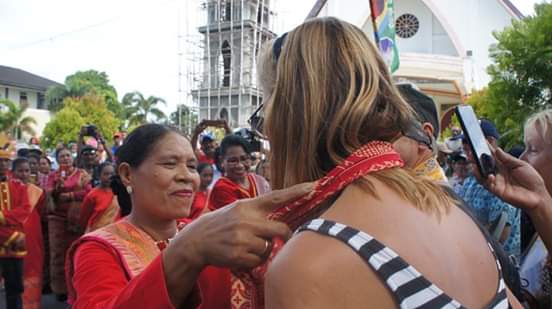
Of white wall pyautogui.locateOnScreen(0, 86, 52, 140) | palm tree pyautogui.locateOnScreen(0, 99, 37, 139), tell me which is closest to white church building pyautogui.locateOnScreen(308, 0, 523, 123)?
palm tree pyautogui.locateOnScreen(0, 99, 37, 139)

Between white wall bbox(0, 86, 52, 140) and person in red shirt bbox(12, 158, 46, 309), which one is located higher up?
white wall bbox(0, 86, 52, 140)

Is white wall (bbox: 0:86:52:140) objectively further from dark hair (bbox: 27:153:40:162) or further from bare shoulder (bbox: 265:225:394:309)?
bare shoulder (bbox: 265:225:394:309)

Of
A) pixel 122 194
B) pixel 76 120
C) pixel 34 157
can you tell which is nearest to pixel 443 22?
pixel 76 120

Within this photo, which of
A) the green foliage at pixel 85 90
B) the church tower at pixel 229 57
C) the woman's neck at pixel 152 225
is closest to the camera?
the woman's neck at pixel 152 225

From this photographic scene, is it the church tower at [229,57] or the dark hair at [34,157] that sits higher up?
the church tower at [229,57]

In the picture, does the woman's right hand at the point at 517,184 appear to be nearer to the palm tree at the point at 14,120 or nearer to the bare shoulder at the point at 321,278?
the bare shoulder at the point at 321,278

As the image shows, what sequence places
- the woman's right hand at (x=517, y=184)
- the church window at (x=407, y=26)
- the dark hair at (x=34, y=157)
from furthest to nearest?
the church window at (x=407, y=26), the dark hair at (x=34, y=157), the woman's right hand at (x=517, y=184)

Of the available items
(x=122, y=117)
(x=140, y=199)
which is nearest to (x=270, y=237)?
(x=140, y=199)

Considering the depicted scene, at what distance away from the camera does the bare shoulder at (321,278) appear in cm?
94

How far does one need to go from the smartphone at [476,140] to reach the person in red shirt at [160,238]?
92 cm

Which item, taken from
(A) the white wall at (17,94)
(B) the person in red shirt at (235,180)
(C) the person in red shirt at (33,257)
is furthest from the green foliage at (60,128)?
(B) the person in red shirt at (235,180)

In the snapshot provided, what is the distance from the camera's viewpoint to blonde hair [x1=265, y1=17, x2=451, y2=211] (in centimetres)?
111

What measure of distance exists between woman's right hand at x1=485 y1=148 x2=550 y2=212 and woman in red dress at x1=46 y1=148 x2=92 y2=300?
15.9 feet

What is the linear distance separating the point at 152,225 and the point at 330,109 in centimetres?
120
